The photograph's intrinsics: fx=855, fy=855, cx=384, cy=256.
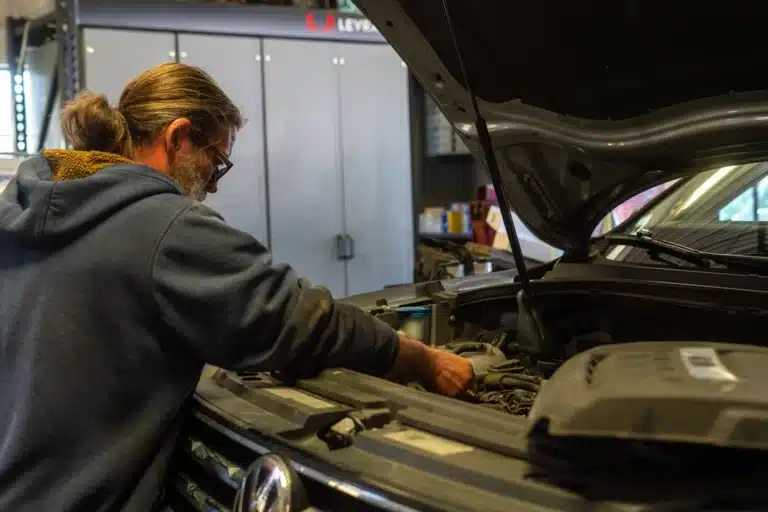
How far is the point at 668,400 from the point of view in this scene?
0.80 m

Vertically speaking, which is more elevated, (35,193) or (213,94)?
(213,94)

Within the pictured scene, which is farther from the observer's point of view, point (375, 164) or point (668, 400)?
point (375, 164)

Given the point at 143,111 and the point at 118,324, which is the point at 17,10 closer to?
the point at 143,111

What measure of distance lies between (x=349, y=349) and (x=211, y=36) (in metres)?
3.41

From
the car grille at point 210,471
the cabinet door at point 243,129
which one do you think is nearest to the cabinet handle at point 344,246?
the cabinet door at point 243,129

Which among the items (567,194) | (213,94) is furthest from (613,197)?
(213,94)

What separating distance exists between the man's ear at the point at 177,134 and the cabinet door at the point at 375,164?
10.9 feet

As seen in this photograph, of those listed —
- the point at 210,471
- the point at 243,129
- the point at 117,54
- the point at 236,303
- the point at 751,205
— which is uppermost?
the point at 117,54

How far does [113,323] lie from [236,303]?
196 mm

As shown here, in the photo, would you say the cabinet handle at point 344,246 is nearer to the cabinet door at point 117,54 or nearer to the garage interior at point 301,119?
the garage interior at point 301,119

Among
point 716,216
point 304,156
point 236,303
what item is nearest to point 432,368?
point 236,303

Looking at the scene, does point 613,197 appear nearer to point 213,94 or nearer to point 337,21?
Result: point 213,94

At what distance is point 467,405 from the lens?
118cm

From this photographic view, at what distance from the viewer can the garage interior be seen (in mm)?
4117
